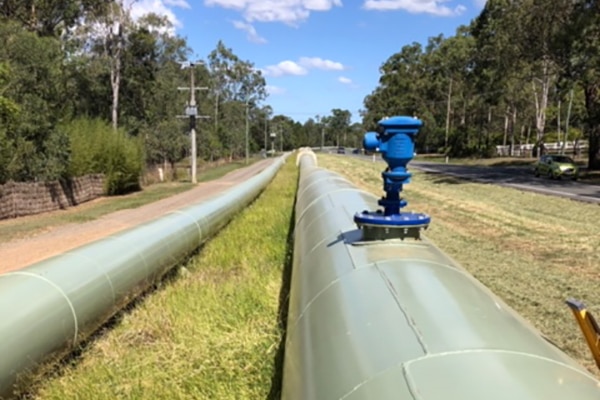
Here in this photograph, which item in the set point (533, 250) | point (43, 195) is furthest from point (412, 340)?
point (43, 195)

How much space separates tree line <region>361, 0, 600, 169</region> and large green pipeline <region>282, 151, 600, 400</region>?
2725cm

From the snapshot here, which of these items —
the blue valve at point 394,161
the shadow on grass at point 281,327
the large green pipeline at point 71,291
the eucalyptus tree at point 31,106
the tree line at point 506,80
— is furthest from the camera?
the tree line at point 506,80

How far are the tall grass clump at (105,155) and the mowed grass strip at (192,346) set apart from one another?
17.7 m

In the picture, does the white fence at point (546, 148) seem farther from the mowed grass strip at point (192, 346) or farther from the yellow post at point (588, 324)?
the yellow post at point (588, 324)

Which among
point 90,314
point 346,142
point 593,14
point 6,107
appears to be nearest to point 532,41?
point 593,14

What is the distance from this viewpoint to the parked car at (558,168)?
29250 millimetres

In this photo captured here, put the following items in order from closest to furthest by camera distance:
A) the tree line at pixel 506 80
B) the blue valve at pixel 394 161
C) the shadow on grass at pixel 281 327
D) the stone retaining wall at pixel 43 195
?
the blue valve at pixel 394 161 → the shadow on grass at pixel 281 327 → the stone retaining wall at pixel 43 195 → the tree line at pixel 506 80

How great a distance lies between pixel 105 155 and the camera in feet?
86.5

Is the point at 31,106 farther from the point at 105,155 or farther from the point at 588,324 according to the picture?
the point at 588,324

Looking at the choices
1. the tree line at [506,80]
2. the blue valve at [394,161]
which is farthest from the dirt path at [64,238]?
the tree line at [506,80]

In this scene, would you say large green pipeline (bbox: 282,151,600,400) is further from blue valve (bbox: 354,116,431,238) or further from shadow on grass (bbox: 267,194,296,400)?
shadow on grass (bbox: 267,194,296,400)

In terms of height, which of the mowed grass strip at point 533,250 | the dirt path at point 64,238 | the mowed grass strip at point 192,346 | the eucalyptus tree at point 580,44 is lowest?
the dirt path at point 64,238

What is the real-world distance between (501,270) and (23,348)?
6.59 m

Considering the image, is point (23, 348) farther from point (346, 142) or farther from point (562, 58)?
point (346, 142)
